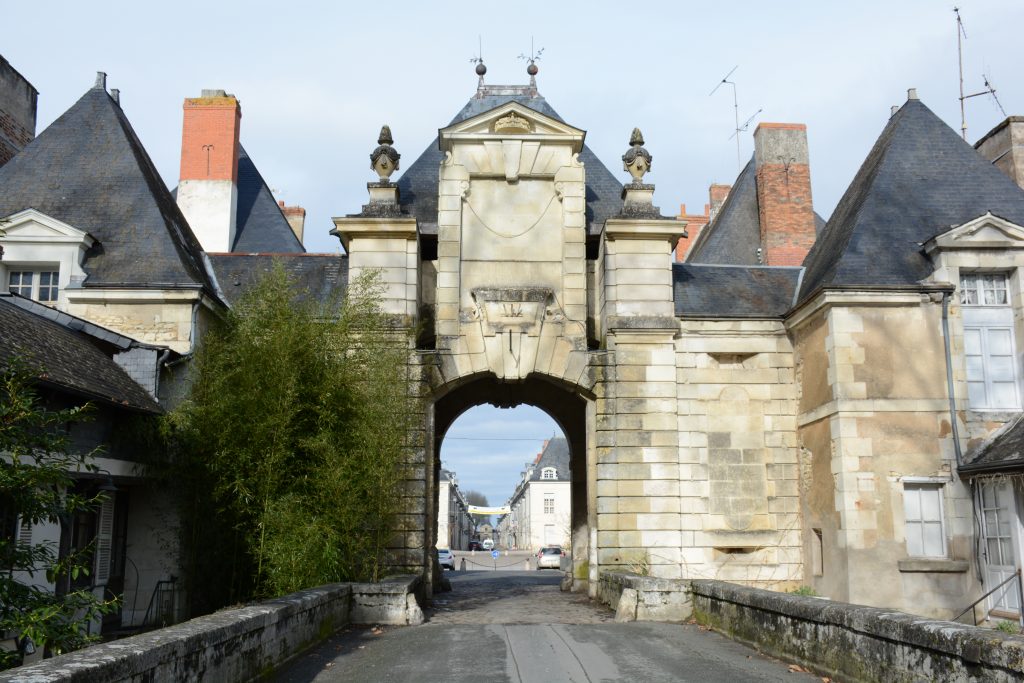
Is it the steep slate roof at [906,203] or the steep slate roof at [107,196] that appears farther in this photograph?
the steep slate roof at [107,196]

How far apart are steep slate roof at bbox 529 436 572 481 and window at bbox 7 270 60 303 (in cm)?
4206

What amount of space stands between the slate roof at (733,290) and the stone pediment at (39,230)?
8.33m

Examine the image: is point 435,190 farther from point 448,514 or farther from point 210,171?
point 448,514

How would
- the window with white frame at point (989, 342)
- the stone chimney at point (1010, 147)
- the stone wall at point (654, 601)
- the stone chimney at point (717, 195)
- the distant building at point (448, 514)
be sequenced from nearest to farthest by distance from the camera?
the stone wall at point (654, 601)
the window with white frame at point (989, 342)
the stone chimney at point (1010, 147)
the stone chimney at point (717, 195)
the distant building at point (448, 514)

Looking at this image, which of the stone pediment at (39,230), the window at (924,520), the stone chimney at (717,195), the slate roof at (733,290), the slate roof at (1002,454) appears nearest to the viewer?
the slate roof at (1002,454)

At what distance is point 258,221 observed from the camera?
18.5 m

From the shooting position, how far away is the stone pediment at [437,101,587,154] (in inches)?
508

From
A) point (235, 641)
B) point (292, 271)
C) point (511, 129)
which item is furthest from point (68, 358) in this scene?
Answer: point (511, 129)

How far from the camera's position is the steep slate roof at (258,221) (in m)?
17.9

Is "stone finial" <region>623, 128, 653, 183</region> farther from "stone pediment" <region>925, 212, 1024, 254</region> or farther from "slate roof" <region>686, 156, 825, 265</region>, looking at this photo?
"slate roof" <region>686, 156, 825, 265</region>

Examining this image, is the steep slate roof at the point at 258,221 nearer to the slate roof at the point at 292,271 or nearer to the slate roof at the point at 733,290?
the slate roof at the point at 292,271

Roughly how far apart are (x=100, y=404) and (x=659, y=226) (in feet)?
24.6

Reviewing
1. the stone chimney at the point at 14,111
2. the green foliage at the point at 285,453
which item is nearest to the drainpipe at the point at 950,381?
the green foliage at the point at 285,453

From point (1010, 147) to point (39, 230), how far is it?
15.0 meters
